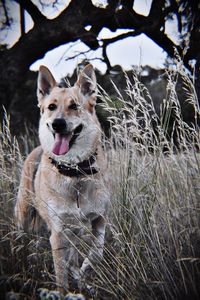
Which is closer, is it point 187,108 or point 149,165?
point 149,165

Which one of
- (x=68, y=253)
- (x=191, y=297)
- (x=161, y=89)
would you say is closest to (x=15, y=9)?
(x=161, y=89)

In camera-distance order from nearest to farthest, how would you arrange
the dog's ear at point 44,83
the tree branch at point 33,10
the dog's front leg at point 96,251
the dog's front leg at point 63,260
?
the dog's front leg at point 96,251 → the dog's front leg at point 63,260 → the dog's ear at point 44,83 → the tree branch at point 33,10

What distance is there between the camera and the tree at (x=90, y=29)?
15.2 feet

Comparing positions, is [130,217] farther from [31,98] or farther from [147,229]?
[31,98]

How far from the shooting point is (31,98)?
6.42 metres

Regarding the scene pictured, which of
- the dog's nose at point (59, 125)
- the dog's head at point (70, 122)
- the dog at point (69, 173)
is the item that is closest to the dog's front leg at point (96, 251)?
the dog at point (69, 173)

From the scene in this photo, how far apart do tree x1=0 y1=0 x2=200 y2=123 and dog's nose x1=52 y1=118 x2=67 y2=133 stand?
6.95 ft

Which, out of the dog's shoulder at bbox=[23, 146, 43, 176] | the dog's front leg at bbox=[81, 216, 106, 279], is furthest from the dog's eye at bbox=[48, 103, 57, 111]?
the dog's front leg at bbox=[81, 216, 106, 279]

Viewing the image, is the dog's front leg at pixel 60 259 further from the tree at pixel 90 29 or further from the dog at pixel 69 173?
the tree at pixel 90 29

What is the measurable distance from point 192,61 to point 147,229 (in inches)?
120

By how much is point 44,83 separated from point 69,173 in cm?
87

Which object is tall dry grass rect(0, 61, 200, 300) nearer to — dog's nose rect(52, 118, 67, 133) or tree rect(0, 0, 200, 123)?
dog's nose rect(52, 118, 67, 133)

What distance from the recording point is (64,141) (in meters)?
2.65

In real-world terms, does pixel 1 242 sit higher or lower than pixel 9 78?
lower
